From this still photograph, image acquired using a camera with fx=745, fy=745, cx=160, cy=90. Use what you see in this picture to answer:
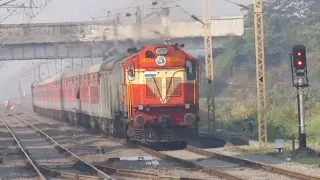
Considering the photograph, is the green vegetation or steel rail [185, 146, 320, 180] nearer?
steel rail [185, 146, 320, 180]

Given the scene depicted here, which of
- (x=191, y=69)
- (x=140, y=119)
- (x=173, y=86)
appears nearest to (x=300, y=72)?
(x=191, y=69)

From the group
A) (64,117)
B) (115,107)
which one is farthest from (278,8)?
(115,107)

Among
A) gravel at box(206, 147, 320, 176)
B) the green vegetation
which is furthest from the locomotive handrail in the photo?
the green vegetation

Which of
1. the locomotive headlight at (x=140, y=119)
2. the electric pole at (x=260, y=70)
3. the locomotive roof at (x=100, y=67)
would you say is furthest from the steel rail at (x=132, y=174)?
the locomotive roof at (x=100, y=67)

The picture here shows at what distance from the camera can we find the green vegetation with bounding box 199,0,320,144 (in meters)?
42.1

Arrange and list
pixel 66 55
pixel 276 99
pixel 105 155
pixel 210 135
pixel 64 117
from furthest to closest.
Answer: pixel 66 55 → pixel 64 117 → pixel 276 99 → pixel 210 135 → pixel 105 155

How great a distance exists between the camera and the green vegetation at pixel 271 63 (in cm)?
4213

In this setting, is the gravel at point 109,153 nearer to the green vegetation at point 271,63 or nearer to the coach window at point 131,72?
the coach window at point 131,72

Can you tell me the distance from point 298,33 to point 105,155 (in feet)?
158

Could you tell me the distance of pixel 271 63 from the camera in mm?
72625

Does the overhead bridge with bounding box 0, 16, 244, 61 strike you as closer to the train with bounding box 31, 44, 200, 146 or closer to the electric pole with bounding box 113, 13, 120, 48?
the electric pole with bounding box 113, 13, 120, 48

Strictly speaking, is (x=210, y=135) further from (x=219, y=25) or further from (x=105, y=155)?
(x=219, y=25)

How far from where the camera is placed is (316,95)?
132 feet

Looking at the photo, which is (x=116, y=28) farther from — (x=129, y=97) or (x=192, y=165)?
(x=192, y=165)
